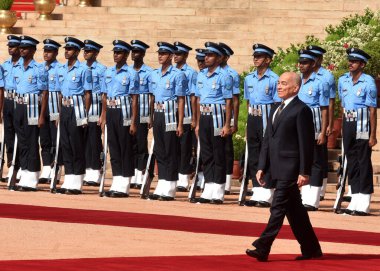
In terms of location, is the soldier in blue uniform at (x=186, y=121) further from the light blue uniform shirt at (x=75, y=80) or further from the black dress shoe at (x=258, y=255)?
the black dress shoe at (x=258, y=255)

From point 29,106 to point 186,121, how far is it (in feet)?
8.24

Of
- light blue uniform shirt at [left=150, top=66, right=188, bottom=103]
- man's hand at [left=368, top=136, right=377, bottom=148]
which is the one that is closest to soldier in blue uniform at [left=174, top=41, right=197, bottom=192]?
light blue uniform shirt at [left=150, top=66, right=188, bottom=103]

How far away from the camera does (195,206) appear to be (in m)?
24.3

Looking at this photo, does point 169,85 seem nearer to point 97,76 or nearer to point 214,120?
point 214,120

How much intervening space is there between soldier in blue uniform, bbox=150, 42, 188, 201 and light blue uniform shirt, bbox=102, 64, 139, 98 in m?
0.47

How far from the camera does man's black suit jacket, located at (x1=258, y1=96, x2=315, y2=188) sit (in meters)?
17.5

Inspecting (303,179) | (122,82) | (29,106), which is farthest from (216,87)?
(303,179)

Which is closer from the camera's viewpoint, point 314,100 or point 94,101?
point 314,100

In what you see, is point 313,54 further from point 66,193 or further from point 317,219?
point 66,193

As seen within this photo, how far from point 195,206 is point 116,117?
2412mm

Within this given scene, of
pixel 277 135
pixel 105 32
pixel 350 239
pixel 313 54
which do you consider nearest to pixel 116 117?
pixel 313 54

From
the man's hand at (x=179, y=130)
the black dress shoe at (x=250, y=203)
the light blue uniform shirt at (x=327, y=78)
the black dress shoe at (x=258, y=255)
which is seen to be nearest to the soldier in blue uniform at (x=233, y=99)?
the man's hand at (x=179, y=130)

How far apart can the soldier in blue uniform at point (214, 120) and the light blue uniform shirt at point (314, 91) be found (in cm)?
114

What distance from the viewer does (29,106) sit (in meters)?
26.7
